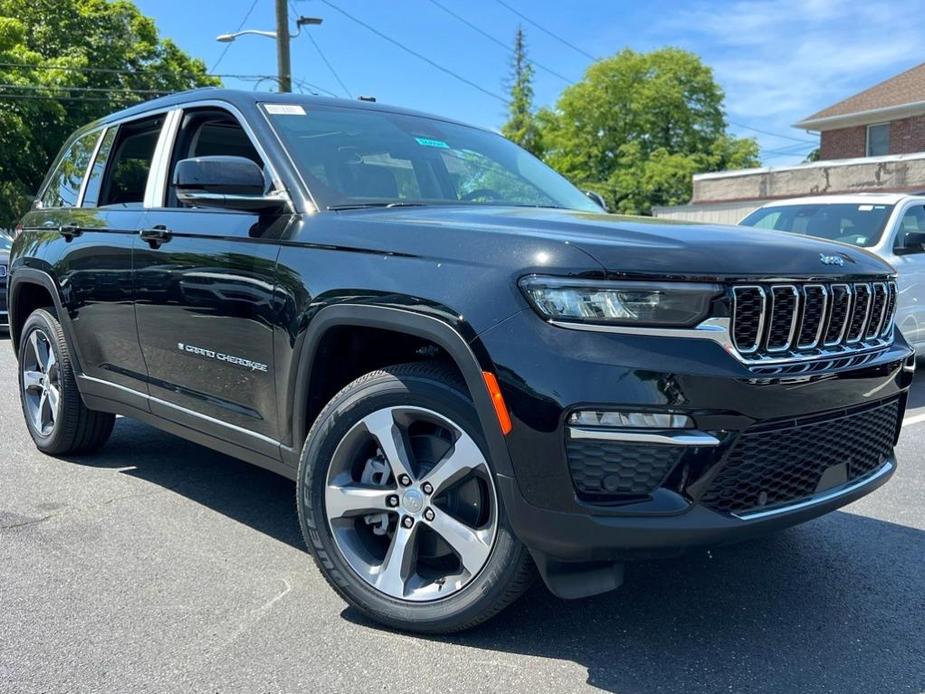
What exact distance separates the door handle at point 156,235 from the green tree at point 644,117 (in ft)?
164

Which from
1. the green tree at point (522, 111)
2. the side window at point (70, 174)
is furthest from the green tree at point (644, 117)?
the side window at point (70, 174)

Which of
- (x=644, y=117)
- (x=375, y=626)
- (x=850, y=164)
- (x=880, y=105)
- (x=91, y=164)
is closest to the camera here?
(x=375, y=626)

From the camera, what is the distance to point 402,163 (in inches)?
147

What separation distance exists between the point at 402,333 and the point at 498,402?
529 mm

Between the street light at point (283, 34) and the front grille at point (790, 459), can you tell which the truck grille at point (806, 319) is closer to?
the front grille at point (790, 459)

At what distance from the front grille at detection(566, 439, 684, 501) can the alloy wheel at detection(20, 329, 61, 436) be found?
347 cm

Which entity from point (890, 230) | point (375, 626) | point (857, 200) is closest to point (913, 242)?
point (890, 230)

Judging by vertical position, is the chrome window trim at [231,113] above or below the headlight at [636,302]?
above

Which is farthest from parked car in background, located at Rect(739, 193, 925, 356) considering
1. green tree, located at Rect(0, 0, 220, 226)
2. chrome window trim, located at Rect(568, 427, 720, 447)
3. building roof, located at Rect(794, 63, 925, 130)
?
green tree, located at Rect(0, 0, 220, 226)

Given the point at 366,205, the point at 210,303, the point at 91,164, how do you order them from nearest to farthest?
the point at 366,205
the point at 210,303
the point at 91,164

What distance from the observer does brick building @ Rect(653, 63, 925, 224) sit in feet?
72.1

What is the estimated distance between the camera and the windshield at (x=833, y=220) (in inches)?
304

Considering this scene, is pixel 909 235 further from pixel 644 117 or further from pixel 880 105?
pixel 644 117

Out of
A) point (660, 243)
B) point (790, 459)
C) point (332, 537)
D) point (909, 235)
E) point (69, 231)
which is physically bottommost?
point (332, 537)
